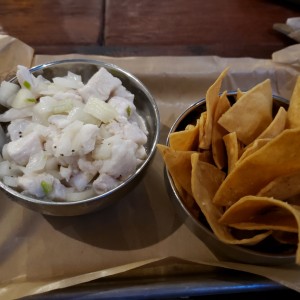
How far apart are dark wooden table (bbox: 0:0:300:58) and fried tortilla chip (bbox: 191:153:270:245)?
58 centimetres

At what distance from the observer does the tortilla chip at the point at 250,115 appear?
845mm

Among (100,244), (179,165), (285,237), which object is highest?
(179,165)

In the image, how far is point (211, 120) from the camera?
85 centimetres

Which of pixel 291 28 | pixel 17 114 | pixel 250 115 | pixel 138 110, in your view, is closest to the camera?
pixel 250 115

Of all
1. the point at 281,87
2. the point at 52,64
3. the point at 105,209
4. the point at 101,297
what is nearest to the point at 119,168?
the point at 105,209

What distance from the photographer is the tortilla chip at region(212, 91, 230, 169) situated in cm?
87

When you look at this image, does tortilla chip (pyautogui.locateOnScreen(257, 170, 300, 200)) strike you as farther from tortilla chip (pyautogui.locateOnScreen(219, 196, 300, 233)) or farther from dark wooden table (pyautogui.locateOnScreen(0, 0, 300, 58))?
dark wooden table (pyautogui.locateOnScreen(0, 0, 300, 58))

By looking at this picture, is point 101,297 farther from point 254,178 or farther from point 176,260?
point 254,178

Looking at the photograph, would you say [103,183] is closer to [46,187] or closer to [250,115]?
[46,187]

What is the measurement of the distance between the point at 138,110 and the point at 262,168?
445 mm

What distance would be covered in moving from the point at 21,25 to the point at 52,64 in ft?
1.19

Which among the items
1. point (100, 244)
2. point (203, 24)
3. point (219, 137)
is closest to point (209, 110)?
point (219, 137)

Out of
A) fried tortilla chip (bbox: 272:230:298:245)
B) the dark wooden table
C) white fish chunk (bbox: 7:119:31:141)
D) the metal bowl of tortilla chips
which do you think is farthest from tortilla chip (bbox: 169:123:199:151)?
the dark wooden table

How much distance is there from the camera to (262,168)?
75 cm
